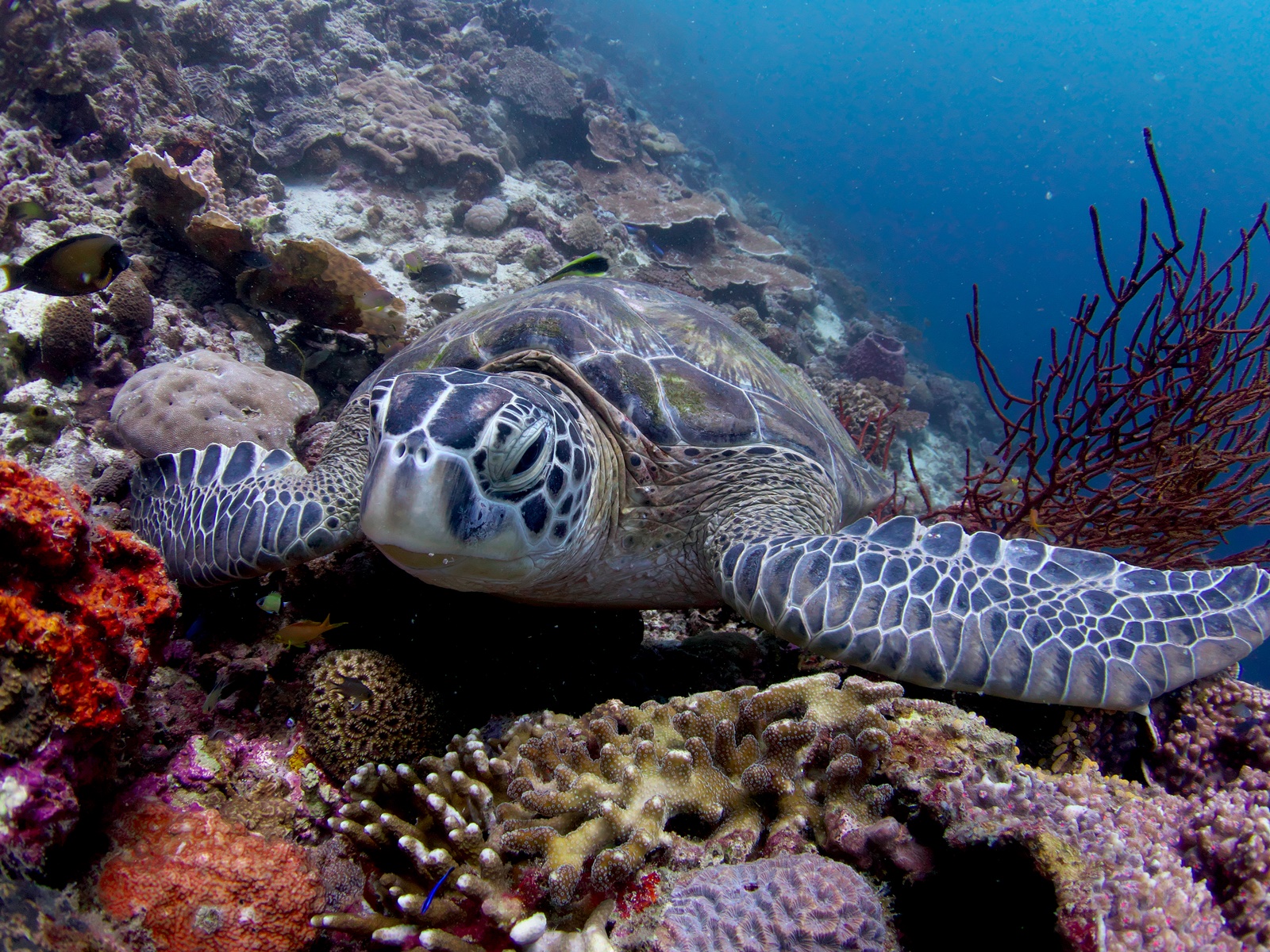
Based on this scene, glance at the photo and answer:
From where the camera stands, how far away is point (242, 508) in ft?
7.30

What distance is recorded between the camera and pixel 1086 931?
0.93 meters

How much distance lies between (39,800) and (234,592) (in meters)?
1.40

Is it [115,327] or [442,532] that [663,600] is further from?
[115,327]

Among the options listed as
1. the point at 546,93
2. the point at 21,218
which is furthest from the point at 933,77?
the point at 21,218

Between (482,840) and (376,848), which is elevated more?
(482,840)

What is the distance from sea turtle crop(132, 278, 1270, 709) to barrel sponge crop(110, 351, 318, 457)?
0.47 meters

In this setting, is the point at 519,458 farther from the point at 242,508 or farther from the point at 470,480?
the point at 242,508

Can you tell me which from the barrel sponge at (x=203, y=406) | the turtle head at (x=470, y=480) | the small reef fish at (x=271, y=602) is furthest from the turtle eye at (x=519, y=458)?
the barrel sponge at (x=203, y=406)

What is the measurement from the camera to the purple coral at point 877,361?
10680 millimetres

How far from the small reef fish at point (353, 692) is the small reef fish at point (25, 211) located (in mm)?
4373

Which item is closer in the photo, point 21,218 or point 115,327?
point 115,327

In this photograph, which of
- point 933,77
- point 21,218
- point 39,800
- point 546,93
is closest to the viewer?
point 39,800

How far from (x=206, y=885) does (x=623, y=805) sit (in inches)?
39.3

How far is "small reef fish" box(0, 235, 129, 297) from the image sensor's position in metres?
2.58
